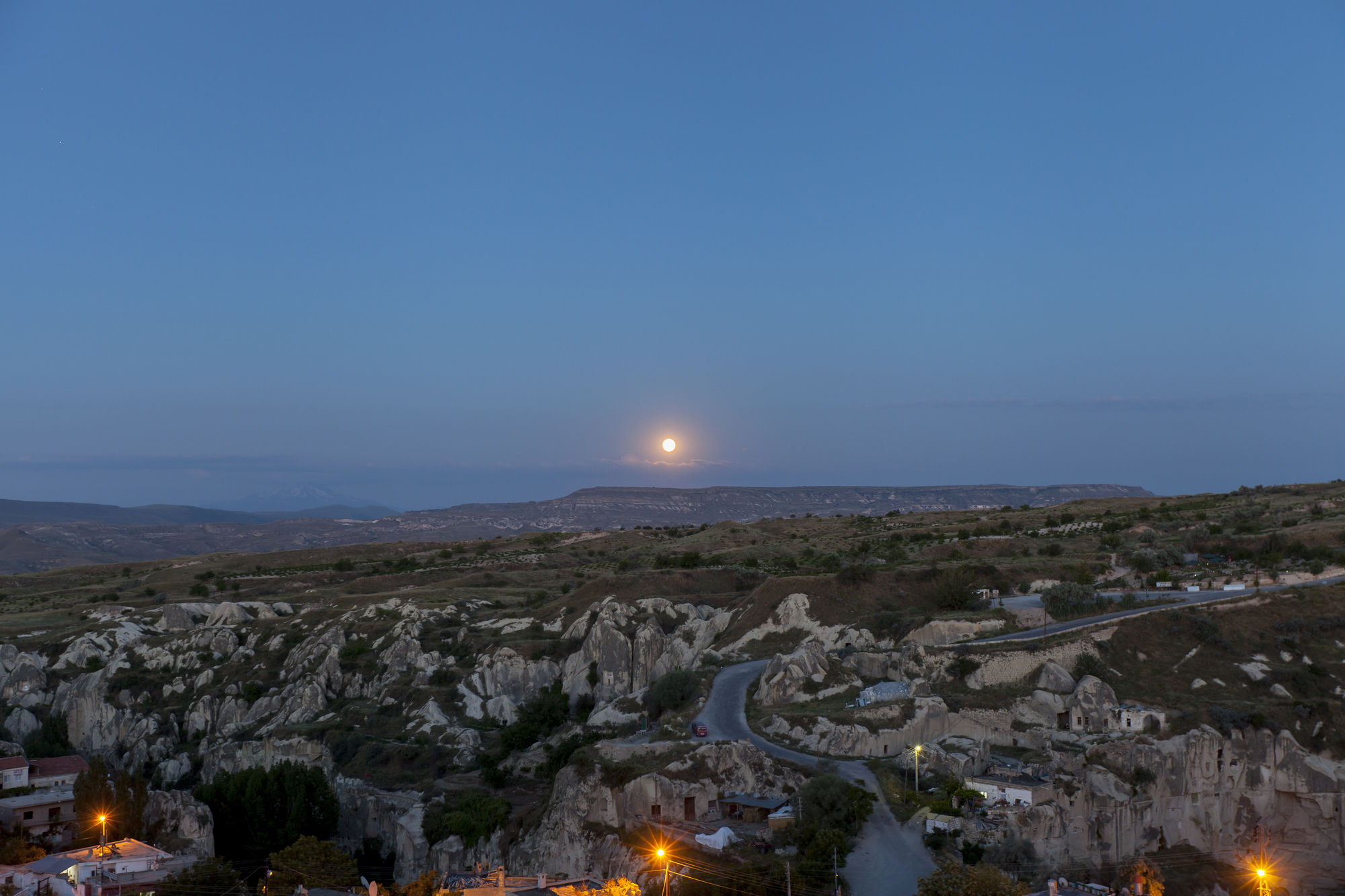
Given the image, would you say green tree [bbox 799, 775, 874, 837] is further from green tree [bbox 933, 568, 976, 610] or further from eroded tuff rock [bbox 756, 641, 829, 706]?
green tree [bbox 933, 568, 976, 610]

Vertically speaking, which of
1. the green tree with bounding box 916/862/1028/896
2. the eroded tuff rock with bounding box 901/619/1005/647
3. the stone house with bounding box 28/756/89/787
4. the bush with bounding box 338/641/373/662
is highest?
Answer: the eroded tuff rock with bounding box 901/619/1005/647

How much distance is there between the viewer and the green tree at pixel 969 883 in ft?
81.1

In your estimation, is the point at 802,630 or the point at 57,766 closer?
the point at 802,630

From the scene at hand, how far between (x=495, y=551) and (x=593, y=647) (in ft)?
178

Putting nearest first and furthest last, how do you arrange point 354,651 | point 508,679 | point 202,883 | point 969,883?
1. point 969,883
2. point 202,883
3. point 508,679
4. point 354,651

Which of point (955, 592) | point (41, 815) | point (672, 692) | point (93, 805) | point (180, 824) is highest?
point (955, 592)

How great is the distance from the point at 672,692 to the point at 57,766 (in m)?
30.6

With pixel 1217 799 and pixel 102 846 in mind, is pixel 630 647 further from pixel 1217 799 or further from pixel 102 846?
pixel 1217 799

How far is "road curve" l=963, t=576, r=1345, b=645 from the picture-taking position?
4175 centimetres

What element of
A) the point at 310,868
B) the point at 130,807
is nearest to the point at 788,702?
the point at 310,868

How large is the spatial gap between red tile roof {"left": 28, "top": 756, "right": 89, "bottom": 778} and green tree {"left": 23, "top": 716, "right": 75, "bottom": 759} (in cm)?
395

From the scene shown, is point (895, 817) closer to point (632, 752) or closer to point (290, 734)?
point (632, 752)

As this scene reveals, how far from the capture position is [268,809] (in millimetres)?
41844

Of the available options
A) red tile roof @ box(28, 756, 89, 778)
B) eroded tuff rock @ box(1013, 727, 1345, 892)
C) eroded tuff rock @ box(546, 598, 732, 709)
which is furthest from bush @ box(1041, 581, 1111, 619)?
red tile roof @ box(28, 756, 89, 778)
